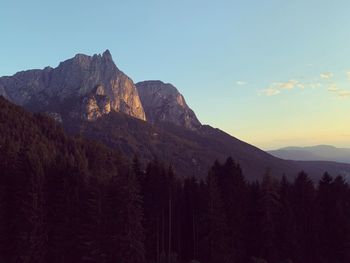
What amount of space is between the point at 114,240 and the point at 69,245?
645 cm

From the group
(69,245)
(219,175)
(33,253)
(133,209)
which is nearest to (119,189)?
(133,209)

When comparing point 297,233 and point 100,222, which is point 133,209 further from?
point 297,233

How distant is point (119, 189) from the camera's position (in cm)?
6112

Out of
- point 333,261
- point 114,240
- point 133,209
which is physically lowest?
point 333,261

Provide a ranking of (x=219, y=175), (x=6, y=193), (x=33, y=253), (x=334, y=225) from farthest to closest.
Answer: (x=219, y=175)
(x=334, y=225)
(x=6, y=193)
(x=33, y=253)

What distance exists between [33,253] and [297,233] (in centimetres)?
3736

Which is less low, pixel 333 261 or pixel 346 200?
pixel 346 200

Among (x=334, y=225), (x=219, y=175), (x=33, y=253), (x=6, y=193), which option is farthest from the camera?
(x=219, y=175)

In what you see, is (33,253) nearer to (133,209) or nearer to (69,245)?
(69,245)

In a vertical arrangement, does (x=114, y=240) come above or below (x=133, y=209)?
below

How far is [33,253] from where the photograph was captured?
192 feet

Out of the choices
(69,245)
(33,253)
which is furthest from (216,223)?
(33,253)

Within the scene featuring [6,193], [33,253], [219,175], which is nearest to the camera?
[33,253]

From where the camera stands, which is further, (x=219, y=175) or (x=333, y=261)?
(x=219, y=175)
